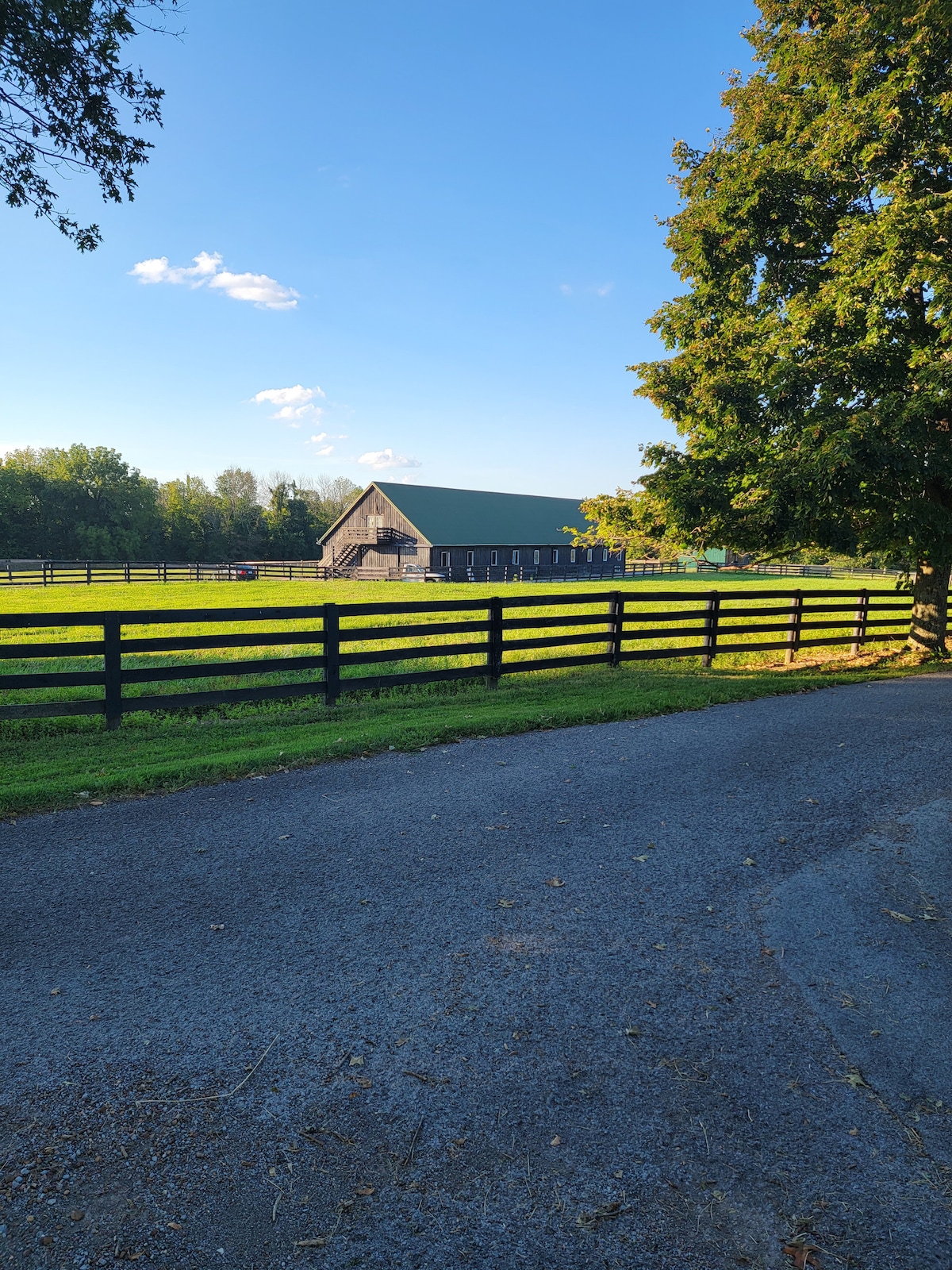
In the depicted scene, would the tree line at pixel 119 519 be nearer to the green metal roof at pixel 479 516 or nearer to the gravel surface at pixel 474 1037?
the green metal roof at pixel 479 516

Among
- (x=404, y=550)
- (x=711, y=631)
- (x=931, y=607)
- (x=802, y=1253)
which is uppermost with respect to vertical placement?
(x=404, y=550)

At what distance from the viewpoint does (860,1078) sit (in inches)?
115

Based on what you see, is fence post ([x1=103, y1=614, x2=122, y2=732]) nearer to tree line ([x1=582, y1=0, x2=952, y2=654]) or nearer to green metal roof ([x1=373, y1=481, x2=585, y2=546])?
tree line ([x1=582, y1=0, x2=952, y2=654])

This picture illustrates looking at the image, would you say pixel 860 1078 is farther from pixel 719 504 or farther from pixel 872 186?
pixel 872 186

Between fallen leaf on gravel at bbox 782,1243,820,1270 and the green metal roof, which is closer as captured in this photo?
fallen leaf on gravel at bbox 782,1243,820,1270

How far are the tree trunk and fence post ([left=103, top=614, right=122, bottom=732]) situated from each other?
15.0 metres

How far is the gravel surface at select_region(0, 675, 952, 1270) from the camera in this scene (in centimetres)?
225

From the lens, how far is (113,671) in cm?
804

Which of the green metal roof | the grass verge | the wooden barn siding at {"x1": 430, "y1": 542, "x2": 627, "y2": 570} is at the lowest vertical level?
the grass verge

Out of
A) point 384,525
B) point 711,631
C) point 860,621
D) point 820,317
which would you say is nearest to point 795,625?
point 860,621

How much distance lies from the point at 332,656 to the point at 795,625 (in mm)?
9548

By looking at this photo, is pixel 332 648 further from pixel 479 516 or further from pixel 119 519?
pixel 119 519

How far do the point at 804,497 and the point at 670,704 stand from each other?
504 centimetres

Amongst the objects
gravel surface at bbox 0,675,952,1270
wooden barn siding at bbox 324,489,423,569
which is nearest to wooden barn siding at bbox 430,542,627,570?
wooden barn siding at bbox 324,489,423,569
